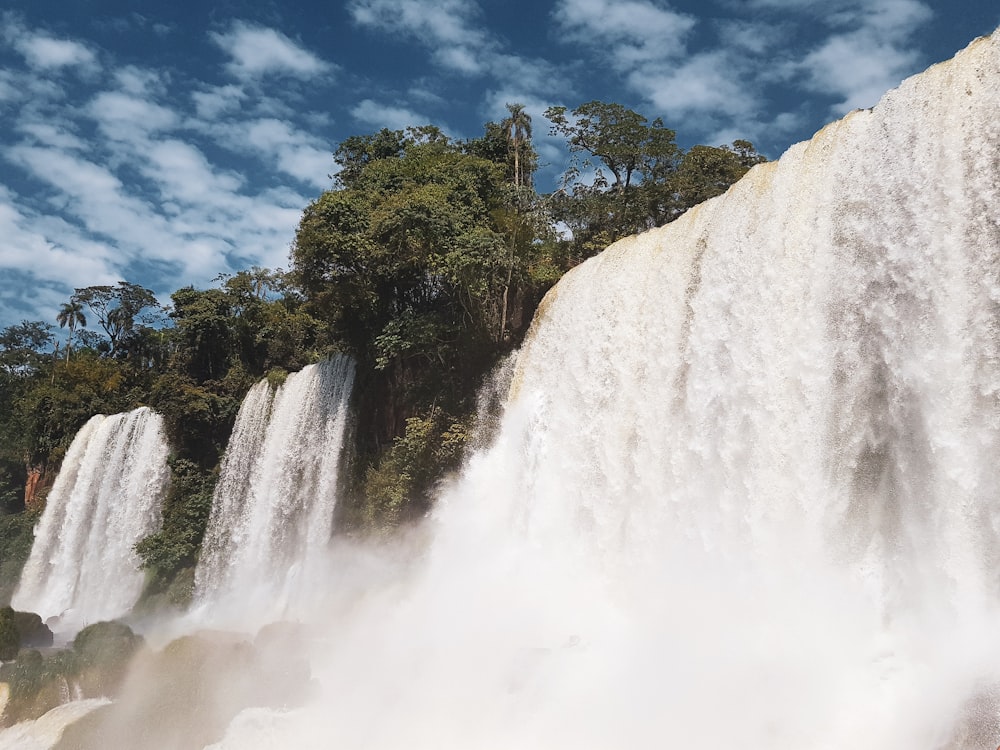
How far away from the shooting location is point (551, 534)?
475 inches

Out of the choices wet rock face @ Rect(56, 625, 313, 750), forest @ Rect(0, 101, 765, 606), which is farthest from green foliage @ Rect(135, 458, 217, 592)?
wet rock face @ Rect(56, 625, 313, 750)

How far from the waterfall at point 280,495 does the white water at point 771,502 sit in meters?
5.60

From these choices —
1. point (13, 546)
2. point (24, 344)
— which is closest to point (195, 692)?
point (13, 546)

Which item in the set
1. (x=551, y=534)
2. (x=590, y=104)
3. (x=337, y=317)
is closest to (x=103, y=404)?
(x=337, y=317)

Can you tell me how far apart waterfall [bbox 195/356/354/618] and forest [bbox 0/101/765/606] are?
65cm

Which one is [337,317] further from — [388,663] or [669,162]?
[669,162]

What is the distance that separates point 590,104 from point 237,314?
15.4m

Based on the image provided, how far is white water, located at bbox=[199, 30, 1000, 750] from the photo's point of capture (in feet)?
24.1

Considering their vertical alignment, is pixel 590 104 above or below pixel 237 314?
above

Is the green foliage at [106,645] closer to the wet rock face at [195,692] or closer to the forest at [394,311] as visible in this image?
the wet rock face at [195,692]

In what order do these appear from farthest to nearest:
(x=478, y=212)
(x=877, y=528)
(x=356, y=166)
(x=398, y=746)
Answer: (x=356, y=166) < (x=478, y=212) < (x=398, y=746) < (x=877, y=528)

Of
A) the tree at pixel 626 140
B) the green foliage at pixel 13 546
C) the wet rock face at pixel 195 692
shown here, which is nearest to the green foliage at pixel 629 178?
the tree at pixel 626 140

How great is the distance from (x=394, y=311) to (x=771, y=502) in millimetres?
11130

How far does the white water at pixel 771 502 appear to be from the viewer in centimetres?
735
